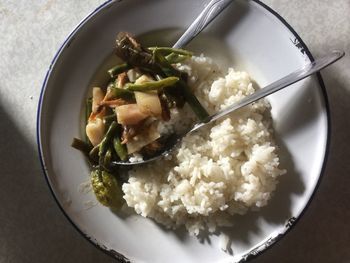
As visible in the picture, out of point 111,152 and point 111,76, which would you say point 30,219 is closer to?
point 111,152

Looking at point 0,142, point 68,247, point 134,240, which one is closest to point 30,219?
point 68,247

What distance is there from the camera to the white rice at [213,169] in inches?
67.2

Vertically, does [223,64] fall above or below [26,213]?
above

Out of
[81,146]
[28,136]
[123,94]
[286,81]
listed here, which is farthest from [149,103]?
[28,136]

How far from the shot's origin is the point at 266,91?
5.45 ft

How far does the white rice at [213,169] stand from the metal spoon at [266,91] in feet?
0.10

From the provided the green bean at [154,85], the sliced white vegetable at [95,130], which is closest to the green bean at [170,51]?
the green bean at [154,85]

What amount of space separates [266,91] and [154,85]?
394 mm

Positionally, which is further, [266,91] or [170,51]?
[170,51]

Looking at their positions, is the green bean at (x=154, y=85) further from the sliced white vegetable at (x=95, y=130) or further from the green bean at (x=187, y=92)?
the sliced white vegetable at (x=95, y=130)

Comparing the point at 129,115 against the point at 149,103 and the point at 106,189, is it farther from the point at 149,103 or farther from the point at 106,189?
the point at 106,189

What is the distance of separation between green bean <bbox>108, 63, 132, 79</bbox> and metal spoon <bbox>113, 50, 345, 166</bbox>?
1.02 feet

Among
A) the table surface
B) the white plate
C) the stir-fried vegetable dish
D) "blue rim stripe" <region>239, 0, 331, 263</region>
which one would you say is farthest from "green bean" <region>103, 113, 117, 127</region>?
"blue rim stripe" <region>239, 0, 331, 263</region>

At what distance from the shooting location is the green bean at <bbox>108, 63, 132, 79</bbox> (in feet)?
5.94
